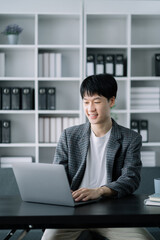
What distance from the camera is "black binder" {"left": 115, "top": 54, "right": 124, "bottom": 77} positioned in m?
4.39

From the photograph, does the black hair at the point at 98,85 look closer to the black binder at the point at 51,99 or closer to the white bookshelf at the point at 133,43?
the black binder at the point at 51,99

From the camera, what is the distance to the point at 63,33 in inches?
182

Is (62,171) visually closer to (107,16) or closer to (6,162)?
(6,162)

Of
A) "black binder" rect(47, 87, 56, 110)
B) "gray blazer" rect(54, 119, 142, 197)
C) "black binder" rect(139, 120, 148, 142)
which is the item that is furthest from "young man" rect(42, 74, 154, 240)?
"black binder" rect(139, 120, 148, 142)

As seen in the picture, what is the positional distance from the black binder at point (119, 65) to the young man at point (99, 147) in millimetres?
2287

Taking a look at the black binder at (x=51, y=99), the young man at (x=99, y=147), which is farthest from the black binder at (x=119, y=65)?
the young man at (x=99, y=147)

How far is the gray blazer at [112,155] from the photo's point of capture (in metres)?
1.99

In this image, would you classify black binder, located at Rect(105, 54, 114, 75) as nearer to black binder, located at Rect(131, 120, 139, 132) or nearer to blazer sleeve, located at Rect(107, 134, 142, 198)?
black binder, located at Rect(131, 120, 139, 132)

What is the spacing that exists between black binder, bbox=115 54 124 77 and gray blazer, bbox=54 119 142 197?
90.2 inches

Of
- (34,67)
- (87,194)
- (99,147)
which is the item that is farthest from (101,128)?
(34,67)

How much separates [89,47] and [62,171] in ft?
9.73

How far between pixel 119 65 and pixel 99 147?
2.40 meters

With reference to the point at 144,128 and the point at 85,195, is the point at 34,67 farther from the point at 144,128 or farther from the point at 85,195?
the point at 85,195

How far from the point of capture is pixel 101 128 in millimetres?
2168
